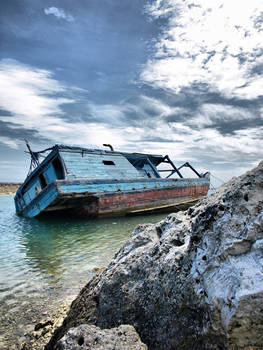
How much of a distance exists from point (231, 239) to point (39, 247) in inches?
277

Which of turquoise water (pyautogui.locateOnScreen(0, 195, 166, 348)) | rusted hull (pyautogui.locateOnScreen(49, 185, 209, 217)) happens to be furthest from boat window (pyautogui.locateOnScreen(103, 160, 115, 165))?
turquoise water (pyautogui.locateOnScreen(0, 195, 166, 348))

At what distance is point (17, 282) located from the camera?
15.0ft

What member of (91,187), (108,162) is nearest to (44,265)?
(91,187)

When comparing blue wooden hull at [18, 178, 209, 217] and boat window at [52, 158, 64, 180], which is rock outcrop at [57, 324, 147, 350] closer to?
blue wooden hull at [18, 178, 209, 217]

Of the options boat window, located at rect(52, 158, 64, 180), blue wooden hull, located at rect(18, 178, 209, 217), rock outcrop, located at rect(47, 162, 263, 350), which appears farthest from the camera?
boat window, located at rect(52, 158, 64, 180)

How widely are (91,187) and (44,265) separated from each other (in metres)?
6.24

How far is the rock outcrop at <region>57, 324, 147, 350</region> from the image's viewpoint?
5.34ft

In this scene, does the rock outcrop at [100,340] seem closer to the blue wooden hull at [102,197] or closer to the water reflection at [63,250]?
the water reflection at [63,250]

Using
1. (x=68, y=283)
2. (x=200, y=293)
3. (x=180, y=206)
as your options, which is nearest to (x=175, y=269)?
(x=200, y=293)

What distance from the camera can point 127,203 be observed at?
12.9 m

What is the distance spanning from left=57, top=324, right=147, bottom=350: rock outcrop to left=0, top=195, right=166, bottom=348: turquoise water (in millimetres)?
1692

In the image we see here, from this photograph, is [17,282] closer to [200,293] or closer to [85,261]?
[85,261]

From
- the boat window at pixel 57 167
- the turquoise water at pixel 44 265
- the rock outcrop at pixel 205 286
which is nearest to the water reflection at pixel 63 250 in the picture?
the turquoise water at pixel 44 265

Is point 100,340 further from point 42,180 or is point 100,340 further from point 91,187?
point 42,180
